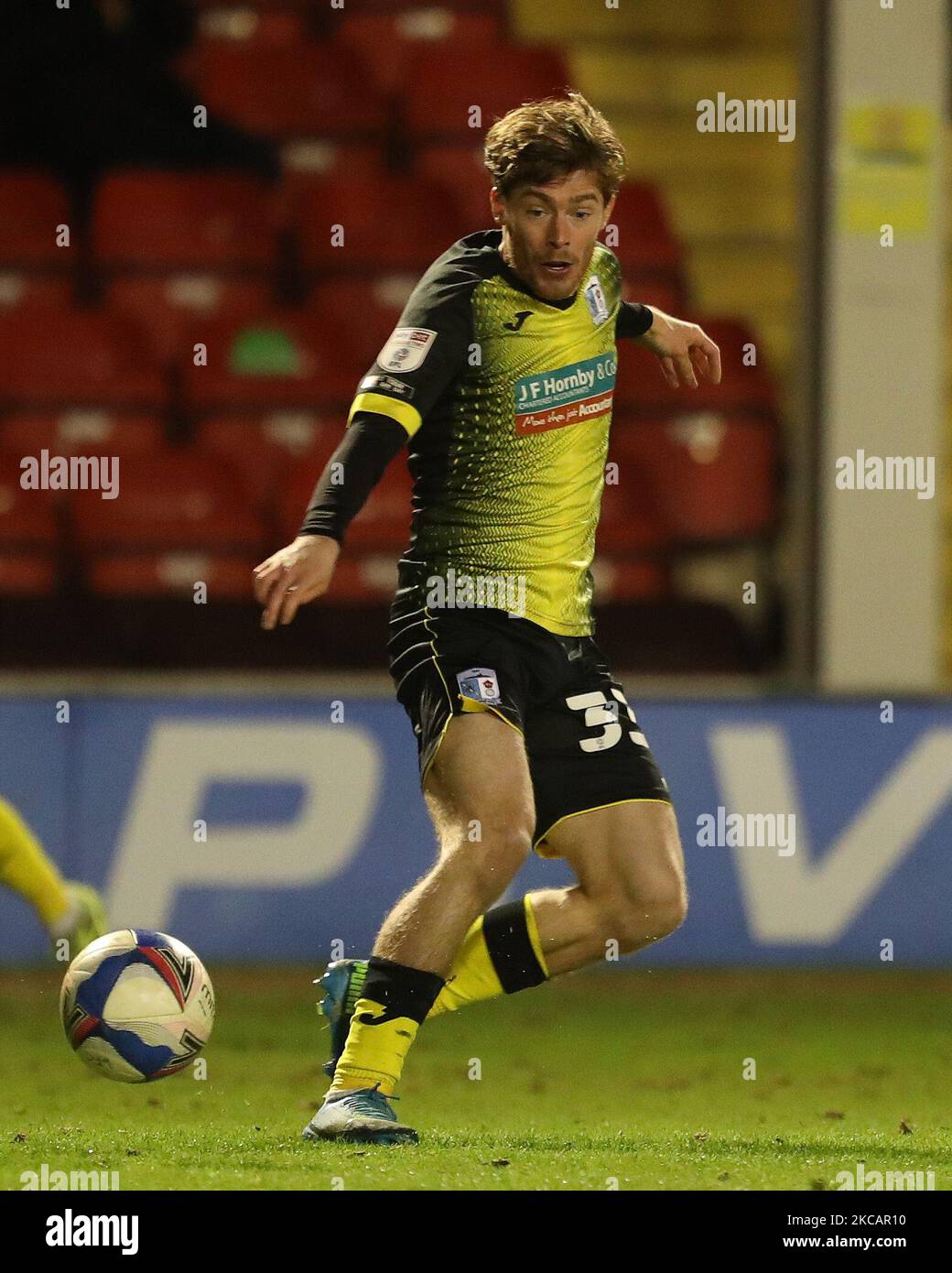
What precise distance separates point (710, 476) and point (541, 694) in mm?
3947

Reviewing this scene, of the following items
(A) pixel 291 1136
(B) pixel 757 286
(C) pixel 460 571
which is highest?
(B) pixel 757 286

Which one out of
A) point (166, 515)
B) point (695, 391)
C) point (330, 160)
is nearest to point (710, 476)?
point (695, 391)

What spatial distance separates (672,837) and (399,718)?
2480mm

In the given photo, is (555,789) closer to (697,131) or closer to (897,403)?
(897,403)

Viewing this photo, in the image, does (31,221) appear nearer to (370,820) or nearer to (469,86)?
(469,86)

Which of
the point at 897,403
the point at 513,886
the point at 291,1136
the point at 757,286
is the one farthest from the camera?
the point at 757,286

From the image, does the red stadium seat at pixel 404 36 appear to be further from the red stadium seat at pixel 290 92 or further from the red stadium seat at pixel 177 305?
the red stadium seat at pixel 177 305

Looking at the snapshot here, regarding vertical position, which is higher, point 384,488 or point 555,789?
point 384,488

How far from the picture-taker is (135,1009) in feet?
13.0

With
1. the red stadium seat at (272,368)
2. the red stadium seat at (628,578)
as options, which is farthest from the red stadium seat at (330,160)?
the red stadium seat at (628,578)

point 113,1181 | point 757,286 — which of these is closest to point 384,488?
point 757,286

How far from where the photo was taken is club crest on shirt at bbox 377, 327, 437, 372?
154 inches

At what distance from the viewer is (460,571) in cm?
407

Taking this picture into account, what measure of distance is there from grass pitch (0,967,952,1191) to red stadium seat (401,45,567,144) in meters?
3.87
